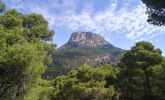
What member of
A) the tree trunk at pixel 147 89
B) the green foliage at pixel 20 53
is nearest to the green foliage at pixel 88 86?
the tree trunk at pixel 147 89

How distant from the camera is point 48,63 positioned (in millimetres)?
27766

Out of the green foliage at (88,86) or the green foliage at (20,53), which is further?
the green foliage at (88,86)

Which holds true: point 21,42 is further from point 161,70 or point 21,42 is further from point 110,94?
point 110,94

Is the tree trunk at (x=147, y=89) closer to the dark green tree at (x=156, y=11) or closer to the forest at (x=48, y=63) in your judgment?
→ the forest at (x=48, y=63)

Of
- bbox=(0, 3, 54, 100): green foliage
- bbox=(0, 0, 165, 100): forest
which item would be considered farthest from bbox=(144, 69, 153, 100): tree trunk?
bbox=(0, 3, 54, 100): green foliage

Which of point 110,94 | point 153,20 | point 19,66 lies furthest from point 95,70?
point 153,20

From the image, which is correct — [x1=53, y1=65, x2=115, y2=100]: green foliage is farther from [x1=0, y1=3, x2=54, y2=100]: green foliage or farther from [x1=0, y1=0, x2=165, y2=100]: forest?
[x1=0, y1=3, x2=54, y2=100]: green foliage

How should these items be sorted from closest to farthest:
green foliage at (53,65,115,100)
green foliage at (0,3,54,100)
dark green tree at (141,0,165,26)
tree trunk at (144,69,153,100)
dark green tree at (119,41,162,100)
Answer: dark green tree at (141,0,165,26), green foliage at (0,3,54,100), dark green tree at (119,41,162,100), tree trunk at (144,69,153,100), green foliage at (53,65,115,100)

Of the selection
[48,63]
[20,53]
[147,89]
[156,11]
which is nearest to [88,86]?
[147,89]

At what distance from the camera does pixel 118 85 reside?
47.9 metres

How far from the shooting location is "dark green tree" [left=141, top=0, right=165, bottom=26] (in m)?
16.2

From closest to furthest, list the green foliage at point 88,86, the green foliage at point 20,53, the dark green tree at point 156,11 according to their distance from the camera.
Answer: the dark green tree at point 156,11 → the green foliage at point 20,53 → the green foliage at point 88,86

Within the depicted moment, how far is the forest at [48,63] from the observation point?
2127 cm

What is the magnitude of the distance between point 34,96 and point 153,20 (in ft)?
47.6
